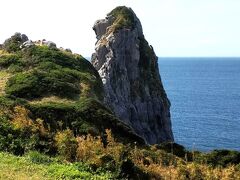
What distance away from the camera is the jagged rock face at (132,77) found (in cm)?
8088

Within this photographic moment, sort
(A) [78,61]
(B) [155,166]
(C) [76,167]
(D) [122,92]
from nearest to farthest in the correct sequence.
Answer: (C) [76,167]
(B) [155,166]
(A) [78,61]
(D) [122,92]

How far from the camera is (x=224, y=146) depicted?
9138 centimetres

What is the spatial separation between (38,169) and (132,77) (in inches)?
2780

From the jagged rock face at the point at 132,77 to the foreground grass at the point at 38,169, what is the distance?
194 feet

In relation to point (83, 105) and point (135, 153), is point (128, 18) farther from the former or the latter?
point (135, 153)

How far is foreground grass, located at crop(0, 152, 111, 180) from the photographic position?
15.8 metres

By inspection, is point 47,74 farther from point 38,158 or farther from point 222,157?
point 38,158

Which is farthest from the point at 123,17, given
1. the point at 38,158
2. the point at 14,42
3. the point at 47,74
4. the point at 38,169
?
the point at 38,169

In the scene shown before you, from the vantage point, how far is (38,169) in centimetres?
1664

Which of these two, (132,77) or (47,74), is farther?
(132,77)

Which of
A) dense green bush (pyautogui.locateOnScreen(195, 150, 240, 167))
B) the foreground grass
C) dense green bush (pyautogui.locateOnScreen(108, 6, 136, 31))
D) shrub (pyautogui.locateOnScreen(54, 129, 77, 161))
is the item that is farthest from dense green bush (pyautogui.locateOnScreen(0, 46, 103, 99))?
A: dense green bush (pyautogui.locateOnScreen(108, 6, 136, 31))

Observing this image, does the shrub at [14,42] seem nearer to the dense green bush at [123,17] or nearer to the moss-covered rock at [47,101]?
the moss-covered rock at [47,101]

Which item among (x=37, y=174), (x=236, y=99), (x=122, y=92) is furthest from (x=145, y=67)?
(x=236, y=99)

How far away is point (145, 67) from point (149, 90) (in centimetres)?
568
